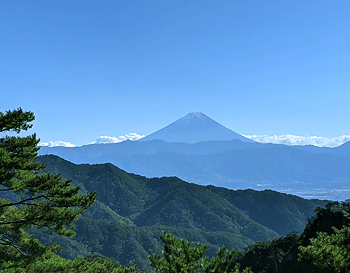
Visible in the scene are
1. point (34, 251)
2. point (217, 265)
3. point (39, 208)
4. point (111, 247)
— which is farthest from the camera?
point (111, 247)

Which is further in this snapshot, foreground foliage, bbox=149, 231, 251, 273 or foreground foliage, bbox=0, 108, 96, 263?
foreground foliage, bbox=0, 108, 96, 263

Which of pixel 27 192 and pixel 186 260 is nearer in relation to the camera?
pixel 186 260

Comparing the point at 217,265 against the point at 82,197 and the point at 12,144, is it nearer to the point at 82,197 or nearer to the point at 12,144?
the point at 82,197

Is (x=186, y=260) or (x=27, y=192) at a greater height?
(x=27, y=192)

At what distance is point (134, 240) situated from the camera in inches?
6176

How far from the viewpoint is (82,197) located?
1579cm

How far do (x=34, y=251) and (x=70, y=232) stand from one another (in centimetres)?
256

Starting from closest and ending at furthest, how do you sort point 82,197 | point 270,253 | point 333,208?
point 82,197 → point 333,208 → point 270,253

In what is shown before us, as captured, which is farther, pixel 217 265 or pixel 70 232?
pixel 70 232

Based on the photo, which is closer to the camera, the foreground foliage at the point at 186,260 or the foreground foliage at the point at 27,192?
the foreground foliage at the point at 186,260

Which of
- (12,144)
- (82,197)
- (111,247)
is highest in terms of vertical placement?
(12,144)

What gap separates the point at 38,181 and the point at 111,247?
152526mm

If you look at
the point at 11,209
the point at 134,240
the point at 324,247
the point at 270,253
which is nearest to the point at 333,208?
the point at 270,253

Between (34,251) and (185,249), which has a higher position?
(185,249)
